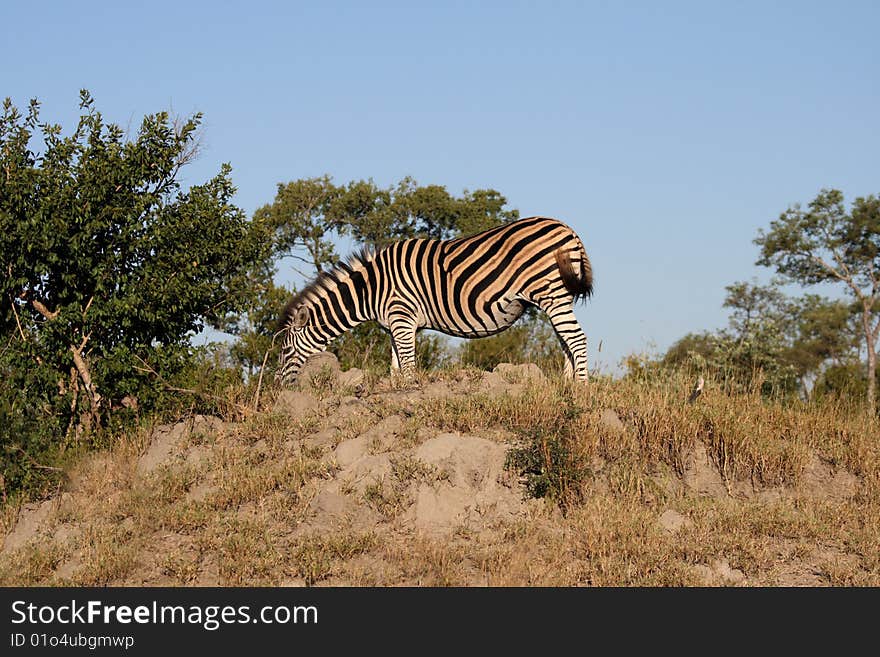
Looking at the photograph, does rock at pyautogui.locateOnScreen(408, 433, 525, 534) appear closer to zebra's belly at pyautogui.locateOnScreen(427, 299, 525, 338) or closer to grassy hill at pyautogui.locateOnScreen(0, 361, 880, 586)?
grassy hill at pyautogui.locateOnScreen(0, 361, 880, 586)

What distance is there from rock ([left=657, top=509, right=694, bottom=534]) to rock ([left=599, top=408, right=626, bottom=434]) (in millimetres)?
1549

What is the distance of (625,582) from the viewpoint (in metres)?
11.1

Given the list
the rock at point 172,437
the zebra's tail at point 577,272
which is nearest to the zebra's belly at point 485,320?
the zebra's tail at point 577,272

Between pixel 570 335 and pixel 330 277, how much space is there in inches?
169

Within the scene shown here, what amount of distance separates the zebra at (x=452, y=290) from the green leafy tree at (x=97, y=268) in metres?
1.62

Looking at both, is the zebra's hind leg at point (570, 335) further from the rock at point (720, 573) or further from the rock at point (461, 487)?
the rock at point (720, 573)

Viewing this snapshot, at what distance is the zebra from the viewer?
16.3 meters

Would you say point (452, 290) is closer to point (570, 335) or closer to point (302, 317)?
point (570, 335)

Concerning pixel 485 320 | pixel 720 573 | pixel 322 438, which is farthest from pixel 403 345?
pixel 720 573

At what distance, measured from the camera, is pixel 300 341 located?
57.8 feet

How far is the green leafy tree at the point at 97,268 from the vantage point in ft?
50.0

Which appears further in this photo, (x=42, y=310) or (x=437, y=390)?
(x=42, y=310)
